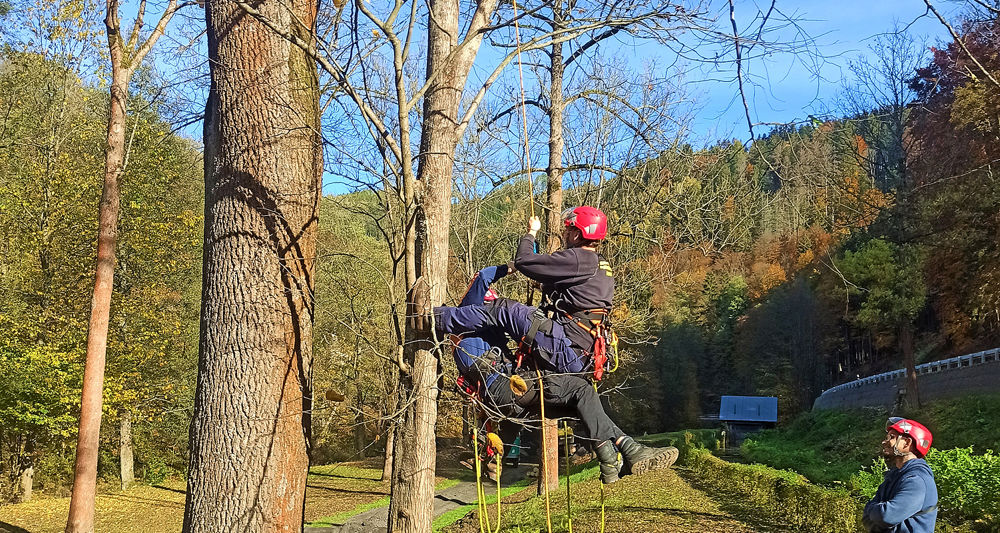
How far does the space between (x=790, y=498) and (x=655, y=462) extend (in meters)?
8.57

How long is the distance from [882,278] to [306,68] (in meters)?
31.2

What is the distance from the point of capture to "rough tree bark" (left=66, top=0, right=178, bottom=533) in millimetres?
12977

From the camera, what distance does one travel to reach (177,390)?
25.0 m

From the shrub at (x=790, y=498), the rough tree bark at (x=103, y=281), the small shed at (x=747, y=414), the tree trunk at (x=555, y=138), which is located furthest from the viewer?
the small shed at (x=747, y=414)

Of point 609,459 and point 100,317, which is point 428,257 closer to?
point 609,459

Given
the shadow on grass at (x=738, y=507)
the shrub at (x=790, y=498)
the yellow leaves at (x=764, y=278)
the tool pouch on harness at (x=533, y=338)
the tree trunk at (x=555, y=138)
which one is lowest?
the shadow on grass at (x=738, y=507)

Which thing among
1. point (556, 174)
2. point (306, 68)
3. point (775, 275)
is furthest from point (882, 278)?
point (306, 68)

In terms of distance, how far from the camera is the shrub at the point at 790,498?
10367 millimetres

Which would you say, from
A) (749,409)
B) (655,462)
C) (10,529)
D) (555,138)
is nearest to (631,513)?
(555,138)

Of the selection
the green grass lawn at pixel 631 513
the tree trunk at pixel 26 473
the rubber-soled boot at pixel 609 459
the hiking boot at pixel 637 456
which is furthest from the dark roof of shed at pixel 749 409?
the rubber-soled boot at pixel 609 459

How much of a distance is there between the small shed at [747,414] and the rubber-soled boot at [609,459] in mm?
41345

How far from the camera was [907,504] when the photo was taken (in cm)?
476

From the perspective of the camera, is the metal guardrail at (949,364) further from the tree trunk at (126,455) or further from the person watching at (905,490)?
the tree trunk at (126,455)

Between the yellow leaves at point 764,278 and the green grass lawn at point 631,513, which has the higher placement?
the yellow leaves at point 764,278
